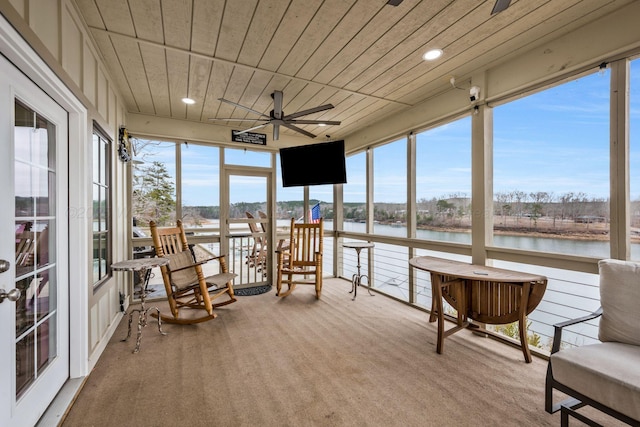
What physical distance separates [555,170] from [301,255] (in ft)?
10.9

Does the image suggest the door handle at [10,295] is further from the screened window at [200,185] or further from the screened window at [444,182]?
the screened window at [444,182]

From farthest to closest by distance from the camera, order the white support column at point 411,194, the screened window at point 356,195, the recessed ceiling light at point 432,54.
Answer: the screened window at point 356,195 < the white support column at point 411,194 < the recessed ceiling light at point 432,54

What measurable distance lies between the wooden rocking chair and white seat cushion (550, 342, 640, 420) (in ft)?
9.62

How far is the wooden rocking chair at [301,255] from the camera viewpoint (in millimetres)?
4203

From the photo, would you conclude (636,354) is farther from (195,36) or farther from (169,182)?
(169,182)

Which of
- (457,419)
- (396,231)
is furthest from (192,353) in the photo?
(396,231)

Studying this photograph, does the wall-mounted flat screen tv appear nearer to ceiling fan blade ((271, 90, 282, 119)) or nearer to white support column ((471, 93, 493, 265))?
ceiling fan blade ((271, 90, 282, 119))

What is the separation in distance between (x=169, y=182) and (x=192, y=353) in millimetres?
2652

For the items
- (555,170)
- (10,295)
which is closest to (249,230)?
(10,295)

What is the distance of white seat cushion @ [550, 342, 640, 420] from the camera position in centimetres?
131

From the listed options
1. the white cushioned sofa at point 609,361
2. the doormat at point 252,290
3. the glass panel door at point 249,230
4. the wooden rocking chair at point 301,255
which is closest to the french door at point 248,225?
the glass panel door at point 249,230

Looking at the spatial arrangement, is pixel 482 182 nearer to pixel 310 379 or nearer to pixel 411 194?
pixel 411 194

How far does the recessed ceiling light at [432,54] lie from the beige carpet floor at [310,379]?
268 centimetres

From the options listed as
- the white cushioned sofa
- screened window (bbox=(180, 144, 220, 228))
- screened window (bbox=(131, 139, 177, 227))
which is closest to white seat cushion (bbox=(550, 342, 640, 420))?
the white cushioned sofa
